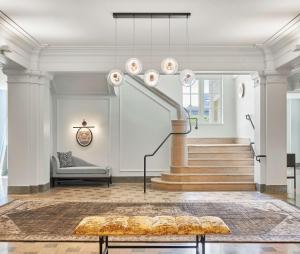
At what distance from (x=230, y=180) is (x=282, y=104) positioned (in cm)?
223

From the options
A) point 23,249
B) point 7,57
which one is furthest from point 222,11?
point 23,249

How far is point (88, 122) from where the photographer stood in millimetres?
12820

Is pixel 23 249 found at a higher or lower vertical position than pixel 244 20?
lower

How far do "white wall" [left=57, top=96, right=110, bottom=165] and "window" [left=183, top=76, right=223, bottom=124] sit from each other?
3.54 metres

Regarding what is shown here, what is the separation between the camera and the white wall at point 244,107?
42.7 ft

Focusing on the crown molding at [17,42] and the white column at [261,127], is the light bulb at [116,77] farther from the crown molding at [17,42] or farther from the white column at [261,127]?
the white column at [261,127]

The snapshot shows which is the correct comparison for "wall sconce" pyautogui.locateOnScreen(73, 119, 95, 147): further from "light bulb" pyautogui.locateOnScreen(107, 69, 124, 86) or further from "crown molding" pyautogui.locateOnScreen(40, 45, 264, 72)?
"light bulb" pyautogui.locateOnScreen(107, 69, 124, 86)

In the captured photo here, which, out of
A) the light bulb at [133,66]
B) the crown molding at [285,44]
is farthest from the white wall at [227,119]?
the light bulb at [133,66]

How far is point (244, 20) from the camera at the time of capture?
800 cm

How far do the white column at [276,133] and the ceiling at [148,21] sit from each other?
1.29 m

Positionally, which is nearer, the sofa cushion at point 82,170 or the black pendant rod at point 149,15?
the black pendant rod at point 149,15

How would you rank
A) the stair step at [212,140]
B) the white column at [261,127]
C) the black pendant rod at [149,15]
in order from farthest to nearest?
the stair step at [212,140]
the white column at [261,127]
the black pendant rod at [149,15]

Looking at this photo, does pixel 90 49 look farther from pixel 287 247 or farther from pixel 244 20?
pixel 287 247

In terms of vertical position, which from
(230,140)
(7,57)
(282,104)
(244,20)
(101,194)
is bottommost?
(101,194)
